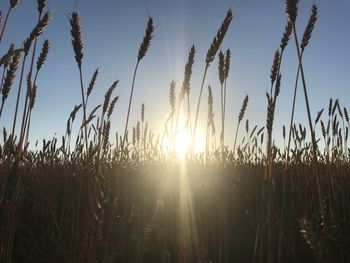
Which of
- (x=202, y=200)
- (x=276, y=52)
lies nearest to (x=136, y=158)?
(x=202, y=200)

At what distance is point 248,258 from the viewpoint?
266 centimetres

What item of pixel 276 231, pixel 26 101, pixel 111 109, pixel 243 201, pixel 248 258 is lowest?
pixel 248 258

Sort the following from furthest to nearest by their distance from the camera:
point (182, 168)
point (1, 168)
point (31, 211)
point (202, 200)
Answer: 1. point (202, 200)
2. point (31, 211)
3. point (182, 168)
4. point (1, 168)

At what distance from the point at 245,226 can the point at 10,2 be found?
222 cm

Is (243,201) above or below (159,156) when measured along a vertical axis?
below

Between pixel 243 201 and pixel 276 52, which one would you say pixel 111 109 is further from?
pixel 243 201

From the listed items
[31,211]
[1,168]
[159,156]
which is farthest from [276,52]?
[159,156]

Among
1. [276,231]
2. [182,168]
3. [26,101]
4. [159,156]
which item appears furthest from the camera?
[159,156]

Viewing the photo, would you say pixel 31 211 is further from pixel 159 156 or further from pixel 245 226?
pixel 159 156

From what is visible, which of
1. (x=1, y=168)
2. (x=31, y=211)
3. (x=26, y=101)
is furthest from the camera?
(x=31, y=211)

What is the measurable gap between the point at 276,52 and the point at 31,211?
2261 millimetres

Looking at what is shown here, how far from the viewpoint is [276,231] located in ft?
8.66

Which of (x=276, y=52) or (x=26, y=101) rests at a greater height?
(x=276, y=52)

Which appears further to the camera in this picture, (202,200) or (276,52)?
(202,200)
